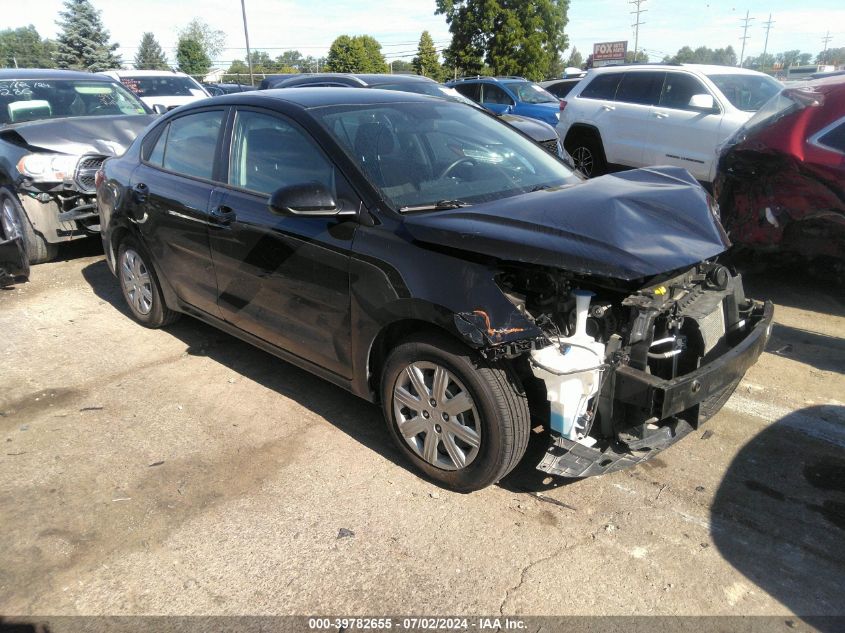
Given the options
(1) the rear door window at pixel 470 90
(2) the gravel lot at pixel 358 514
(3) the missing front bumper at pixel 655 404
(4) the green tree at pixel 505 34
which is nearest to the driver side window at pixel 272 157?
(2) the gravel lot at pixel 358 514

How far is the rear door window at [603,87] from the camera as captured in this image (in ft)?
33.0

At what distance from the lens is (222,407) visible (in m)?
4.05

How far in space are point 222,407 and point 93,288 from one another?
3.17m

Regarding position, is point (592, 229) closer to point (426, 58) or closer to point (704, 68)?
point (704, 68)

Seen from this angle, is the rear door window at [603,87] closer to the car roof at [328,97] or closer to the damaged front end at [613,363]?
the car roof at [328,97]

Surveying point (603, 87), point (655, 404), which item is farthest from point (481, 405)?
point (603, 87)

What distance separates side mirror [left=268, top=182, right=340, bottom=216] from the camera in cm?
310

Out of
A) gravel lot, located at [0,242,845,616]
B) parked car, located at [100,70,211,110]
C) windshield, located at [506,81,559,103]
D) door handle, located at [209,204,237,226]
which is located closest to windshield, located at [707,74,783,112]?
gravel lot, located at [0,242,845,616]

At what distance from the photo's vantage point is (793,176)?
16.9 ft

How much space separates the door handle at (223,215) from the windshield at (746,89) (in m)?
7.26

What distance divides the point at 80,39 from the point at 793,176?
44.9m

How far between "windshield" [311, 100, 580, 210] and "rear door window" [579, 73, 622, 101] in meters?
6.68

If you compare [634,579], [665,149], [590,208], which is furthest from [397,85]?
[634,579]

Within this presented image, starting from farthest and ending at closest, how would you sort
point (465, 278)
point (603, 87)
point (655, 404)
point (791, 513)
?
point (603, 87) < point (791, 513) < point (465, 278) < point (655, 404)
